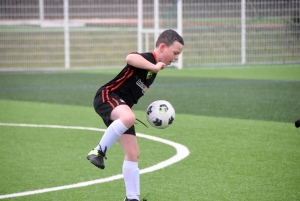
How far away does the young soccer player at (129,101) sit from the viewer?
536 cm

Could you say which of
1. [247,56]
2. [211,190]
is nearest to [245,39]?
[247,56]

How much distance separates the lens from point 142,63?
5398mm

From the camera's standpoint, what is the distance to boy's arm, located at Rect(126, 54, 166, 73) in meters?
5.37

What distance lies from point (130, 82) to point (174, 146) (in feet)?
8.80

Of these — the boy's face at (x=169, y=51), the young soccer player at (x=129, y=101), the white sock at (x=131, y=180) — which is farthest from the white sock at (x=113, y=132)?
the boy's face at (x=169, y=51)

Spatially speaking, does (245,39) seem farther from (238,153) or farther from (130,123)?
(130,123)

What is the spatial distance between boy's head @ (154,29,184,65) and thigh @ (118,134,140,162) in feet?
2.45

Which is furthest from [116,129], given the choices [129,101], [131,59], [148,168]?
[148,168]

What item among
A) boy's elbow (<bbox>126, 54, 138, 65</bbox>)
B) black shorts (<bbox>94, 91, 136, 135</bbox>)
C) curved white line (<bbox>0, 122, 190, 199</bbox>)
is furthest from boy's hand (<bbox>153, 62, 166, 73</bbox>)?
curved white line (<bbox>0, 122, 190, 199</bbox>)

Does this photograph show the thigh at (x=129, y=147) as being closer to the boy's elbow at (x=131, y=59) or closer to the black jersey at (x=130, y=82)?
the black jersey at (x=130, y=82)

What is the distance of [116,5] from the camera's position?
21.7m

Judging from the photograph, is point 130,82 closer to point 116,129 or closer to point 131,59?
point 131,59

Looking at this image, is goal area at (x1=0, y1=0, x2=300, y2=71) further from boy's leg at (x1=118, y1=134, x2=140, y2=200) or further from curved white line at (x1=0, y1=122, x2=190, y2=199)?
boy's leg at (x1=118, y1=134, x2=140, y2=200)

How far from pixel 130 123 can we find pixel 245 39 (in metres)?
16.8
